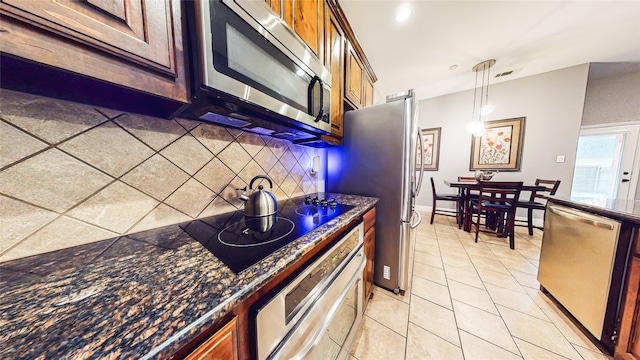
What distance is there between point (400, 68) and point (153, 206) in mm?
3199

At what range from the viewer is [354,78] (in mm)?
1788

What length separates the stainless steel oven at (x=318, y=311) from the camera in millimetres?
506

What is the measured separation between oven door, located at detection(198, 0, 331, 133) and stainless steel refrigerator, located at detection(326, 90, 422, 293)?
2.10 ft

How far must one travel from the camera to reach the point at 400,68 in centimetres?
265

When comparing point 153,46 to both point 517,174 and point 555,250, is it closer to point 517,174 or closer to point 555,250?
point 555,250

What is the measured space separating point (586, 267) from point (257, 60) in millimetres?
2249

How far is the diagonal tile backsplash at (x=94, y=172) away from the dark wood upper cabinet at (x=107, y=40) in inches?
13.5

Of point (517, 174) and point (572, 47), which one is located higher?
point (572, 47)

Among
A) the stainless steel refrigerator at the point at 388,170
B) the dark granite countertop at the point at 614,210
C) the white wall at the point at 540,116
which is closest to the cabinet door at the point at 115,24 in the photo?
the stainless steel refrigerator at the point at 388,170

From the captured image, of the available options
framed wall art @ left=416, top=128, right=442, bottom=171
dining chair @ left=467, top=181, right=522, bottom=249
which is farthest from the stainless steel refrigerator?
framed wall art @ left=416, top=128, right=442, bottom=171

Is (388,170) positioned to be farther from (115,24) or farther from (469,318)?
(115,24)

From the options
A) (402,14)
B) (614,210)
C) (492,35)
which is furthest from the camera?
(492,35)

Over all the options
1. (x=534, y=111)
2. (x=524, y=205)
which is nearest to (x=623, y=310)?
(x=524, y=205)

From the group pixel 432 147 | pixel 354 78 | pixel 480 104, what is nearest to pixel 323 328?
pixel 354 78
